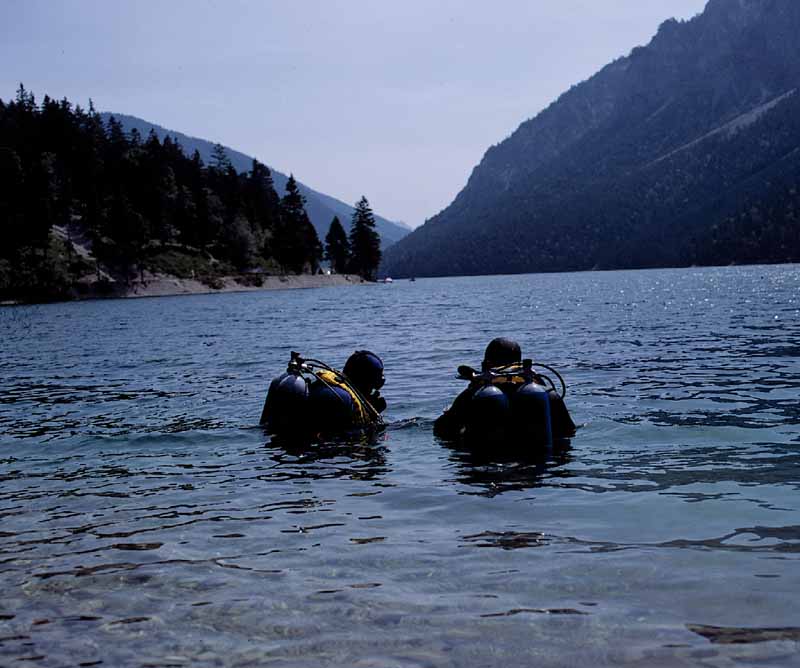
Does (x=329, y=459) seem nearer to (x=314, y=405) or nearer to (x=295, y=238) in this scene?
(x=314, y=405)

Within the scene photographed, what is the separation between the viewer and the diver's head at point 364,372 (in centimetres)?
1216

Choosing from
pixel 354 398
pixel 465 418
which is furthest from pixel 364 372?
pixel 465 418

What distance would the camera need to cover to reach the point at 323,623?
5.34 metres

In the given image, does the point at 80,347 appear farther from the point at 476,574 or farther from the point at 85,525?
the point at 476,574

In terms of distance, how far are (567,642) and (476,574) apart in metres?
1.34

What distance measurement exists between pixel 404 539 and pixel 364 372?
5242mm

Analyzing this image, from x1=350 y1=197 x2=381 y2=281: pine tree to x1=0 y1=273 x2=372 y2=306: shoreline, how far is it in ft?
14.7

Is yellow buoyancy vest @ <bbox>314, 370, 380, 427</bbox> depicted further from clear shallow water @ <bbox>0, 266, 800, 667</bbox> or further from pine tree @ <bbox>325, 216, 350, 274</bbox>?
pine tree @ <bbox>325, 216, 350, 274</bbox>

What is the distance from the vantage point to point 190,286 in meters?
128

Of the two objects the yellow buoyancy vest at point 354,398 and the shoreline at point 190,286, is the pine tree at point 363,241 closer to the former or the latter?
the shoreline at point 190,286

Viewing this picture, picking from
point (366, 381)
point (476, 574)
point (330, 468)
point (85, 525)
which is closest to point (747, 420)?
point (366, 381)

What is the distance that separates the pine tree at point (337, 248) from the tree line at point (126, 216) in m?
0.33

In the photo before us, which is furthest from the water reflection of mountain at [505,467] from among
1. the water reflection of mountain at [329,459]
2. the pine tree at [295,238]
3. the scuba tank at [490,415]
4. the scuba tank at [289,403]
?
the pine tree at [295,238]

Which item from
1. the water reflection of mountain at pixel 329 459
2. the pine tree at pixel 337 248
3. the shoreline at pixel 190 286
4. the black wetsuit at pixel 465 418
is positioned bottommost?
the water reflection of mountain at pixel 329 459
